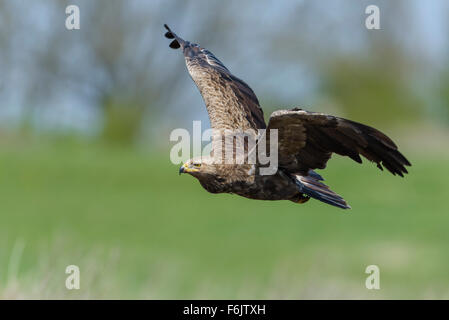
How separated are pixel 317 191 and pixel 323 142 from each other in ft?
1.15

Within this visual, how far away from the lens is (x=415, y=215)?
99.4 feet

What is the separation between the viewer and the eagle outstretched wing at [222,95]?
7285 mm

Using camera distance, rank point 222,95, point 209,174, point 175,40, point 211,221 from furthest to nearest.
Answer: point 211,221 → point 175,40 → point 222,95 → point 209,174

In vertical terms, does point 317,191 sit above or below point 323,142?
below

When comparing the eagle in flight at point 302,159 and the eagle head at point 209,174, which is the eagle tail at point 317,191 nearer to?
the eagle in flight at point 302,159

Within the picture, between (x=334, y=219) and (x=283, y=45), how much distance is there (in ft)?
21.4

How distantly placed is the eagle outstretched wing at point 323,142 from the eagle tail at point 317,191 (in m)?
0.10

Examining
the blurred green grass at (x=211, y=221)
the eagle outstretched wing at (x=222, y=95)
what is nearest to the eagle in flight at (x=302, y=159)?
the eagle outstretched wing at (x=222, y=95)

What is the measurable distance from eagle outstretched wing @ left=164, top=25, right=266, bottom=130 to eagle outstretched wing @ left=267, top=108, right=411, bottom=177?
1.30m

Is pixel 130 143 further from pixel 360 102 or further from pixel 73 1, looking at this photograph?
pixel 360 102

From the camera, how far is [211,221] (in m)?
27.4

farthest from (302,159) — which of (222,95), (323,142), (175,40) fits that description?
(175,40)

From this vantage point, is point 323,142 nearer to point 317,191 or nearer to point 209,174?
point 317,191

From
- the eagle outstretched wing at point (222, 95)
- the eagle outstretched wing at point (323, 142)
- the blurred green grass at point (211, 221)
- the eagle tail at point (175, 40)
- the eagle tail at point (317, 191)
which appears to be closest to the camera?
the eagle outstretched wing at point (323, 142)
